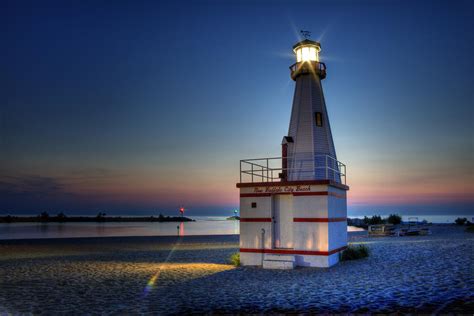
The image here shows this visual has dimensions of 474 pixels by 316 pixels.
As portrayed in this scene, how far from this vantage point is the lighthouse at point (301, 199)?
17.0 metres

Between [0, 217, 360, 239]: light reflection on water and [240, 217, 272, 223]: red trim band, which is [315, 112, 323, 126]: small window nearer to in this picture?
[240, 217, 272, 223]: red trim band

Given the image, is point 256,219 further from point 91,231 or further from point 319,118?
point 91,231

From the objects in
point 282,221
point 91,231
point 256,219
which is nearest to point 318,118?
point 282,221

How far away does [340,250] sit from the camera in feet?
62.2

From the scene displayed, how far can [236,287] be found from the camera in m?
12.8

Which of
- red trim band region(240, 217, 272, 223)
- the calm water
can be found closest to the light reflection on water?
the calm water

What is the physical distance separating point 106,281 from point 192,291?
14.0ft

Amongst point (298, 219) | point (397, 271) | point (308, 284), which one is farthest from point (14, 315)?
point (397, 271)

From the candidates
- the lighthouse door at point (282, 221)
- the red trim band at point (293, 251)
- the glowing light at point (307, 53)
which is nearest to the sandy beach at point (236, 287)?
the red trim band at point (293, 251)

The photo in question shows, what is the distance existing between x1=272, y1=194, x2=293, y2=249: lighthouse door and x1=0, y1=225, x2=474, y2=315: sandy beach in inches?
73.9

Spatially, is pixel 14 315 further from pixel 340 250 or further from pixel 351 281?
pixel 340 250

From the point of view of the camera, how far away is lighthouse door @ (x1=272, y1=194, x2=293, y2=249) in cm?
1797

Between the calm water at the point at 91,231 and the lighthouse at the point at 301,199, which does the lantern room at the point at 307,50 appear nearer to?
the lighthouse at the point at 301,199

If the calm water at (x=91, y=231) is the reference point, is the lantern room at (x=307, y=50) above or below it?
above
